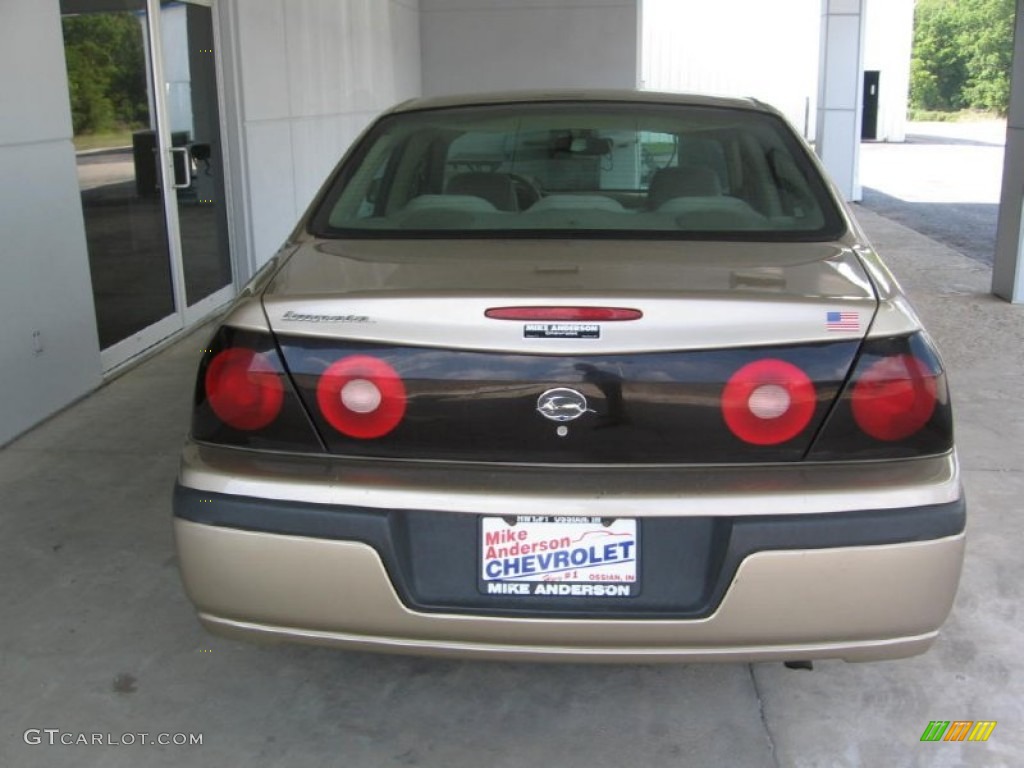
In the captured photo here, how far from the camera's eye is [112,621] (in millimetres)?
3133

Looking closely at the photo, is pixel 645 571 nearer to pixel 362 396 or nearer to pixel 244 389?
pixel 362 396

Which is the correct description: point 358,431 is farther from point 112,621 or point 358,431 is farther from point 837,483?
point 112,621

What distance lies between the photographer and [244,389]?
Answer: 228cm

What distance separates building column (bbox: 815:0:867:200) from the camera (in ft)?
47.2

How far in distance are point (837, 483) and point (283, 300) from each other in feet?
3.92

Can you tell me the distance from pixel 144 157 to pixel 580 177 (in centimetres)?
380

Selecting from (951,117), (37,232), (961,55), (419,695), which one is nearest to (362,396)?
(419,695)

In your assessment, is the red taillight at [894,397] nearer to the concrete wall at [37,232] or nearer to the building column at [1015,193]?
Answer: the concrete wall at [37,232]

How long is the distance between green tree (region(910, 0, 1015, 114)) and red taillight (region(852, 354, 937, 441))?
172 feet

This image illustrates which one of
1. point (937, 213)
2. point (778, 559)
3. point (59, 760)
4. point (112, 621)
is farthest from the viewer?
point (937, 213)

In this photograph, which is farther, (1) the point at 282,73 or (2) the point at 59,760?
(1) the point at 282,73

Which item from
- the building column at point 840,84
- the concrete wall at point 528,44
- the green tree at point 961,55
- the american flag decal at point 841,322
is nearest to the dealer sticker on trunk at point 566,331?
the american flag decal at point 841,322

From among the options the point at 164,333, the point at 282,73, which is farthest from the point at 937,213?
the point at 164,333

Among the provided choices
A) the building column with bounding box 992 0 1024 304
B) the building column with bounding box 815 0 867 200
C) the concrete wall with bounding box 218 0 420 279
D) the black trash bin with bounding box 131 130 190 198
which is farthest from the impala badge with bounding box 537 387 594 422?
the building column with bounding box 815 0 867 200
